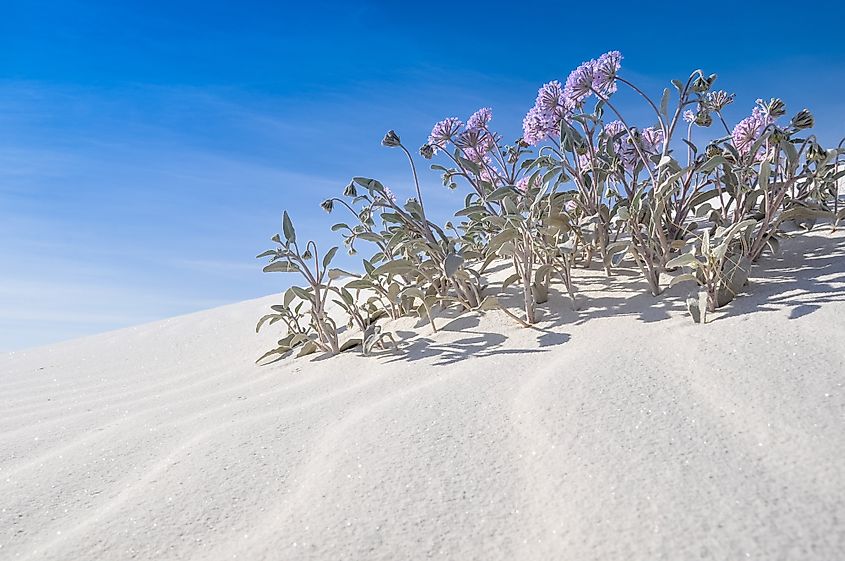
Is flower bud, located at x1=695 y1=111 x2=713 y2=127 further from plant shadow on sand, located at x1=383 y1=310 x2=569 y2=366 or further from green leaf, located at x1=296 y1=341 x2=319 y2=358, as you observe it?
green leaf, located at x1=296 y1=341 x2=319 y2=358

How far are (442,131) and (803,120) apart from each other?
1.50m

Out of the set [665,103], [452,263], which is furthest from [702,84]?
[452,263]

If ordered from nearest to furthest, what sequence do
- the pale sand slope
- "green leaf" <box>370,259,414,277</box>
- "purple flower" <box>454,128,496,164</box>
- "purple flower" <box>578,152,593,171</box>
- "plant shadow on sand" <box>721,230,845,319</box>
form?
the pale sand slope
"plant shadow on sand" <box>721,230,845,319</box>
"green leaf" <box>370,259,414,277</box>
"purple flower" <box>578,152,593,171</box>
"purple flower" <box>454,128,496,164</box>

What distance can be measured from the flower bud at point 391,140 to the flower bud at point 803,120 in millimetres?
1628

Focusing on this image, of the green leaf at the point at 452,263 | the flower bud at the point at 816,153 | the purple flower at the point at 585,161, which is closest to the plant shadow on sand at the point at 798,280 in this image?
the flower bud at the point at 816,153

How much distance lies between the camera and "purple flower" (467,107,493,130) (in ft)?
9.83

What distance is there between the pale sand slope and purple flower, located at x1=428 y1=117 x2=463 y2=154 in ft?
3.51

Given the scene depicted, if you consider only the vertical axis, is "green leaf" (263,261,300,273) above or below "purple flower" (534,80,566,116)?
below

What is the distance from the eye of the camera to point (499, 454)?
133 cm

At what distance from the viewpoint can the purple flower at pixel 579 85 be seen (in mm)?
2672

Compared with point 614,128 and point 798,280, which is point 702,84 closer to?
point 614,128

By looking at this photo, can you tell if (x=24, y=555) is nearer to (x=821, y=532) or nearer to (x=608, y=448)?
(x=608, y=448)

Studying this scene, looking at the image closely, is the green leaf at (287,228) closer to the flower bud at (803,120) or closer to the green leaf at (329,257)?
the green leaf at (329,257)

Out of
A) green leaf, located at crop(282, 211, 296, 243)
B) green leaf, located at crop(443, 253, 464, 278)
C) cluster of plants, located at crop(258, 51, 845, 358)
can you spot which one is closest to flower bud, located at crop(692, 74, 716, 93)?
cluster of plants, located at crop(258, 51, 845, 358)
